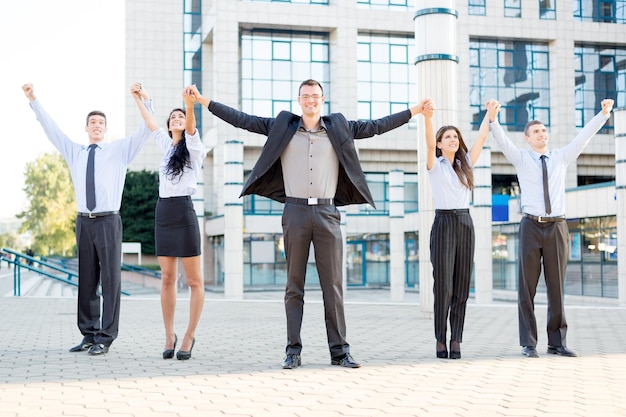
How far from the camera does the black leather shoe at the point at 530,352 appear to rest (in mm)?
6746

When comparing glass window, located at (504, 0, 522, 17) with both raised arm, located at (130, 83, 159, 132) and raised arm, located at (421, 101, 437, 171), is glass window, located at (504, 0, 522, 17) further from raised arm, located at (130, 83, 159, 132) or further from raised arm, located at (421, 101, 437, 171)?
raised arm, located at (130, 83, 159, 132)

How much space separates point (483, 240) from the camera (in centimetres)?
2102

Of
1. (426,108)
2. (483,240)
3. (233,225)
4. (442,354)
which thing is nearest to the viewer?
(426,108)

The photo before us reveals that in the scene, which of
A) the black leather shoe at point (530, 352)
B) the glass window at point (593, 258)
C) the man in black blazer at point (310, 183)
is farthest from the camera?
the glass window at point (593, 258)

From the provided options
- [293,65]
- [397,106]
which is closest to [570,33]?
[397,106]

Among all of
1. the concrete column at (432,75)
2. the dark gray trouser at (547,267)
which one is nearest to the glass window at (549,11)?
the concrete column at (432,75)

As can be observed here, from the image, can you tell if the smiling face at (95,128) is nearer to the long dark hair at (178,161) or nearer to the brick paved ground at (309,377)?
the long dark hair at (178,161)

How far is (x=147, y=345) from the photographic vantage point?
7.80 m

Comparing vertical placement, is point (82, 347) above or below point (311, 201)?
below

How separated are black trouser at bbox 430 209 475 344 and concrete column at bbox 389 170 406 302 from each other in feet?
58.0

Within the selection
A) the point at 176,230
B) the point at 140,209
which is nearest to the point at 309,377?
the point at 176,230

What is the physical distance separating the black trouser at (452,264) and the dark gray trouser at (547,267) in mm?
594

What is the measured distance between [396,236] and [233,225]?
17.8 feet

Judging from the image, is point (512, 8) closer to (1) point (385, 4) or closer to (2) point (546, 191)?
(1) point (385, 4)
